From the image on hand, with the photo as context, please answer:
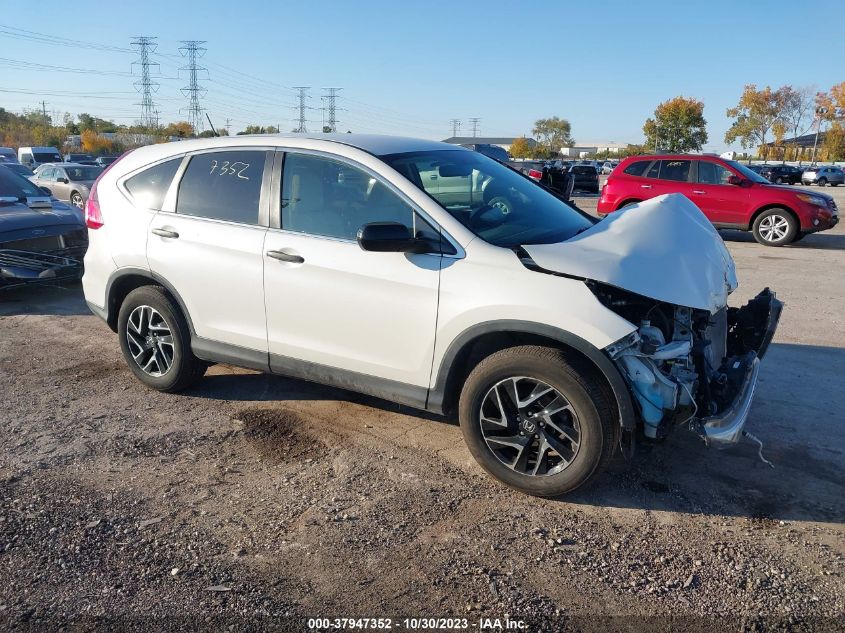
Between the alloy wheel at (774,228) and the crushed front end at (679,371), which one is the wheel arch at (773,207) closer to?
the alloy wheel at (774,228)

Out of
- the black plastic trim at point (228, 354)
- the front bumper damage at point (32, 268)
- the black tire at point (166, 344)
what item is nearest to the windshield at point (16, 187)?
the front bumper damage at point (32, 268)

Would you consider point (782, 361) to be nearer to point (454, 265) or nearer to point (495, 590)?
point (454, 265)

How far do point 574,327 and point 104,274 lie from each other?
11.7ft

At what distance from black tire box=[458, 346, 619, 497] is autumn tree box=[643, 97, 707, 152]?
79935mm

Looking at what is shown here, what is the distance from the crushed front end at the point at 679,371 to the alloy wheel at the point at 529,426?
365mm

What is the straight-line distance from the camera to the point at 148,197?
4969 millimetres

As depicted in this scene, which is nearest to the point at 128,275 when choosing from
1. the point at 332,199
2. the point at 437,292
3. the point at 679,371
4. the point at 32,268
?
the point at 332,199

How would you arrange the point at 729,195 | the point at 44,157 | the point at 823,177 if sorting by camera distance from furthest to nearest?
the point at 823,177
the point at 44,157
the point at 729,195

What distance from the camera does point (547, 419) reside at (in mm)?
3537

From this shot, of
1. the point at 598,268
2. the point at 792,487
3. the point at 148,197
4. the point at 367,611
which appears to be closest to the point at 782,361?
the point at 792,487

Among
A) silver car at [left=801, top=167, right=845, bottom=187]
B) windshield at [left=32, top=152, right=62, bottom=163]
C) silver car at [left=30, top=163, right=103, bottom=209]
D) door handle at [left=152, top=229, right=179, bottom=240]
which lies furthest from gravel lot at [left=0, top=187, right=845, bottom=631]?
silver car at [left=801, top=167, right=845, bottom=187]

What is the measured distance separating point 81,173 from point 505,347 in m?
20.3

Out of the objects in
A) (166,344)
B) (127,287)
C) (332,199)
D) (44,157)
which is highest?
(332,199)

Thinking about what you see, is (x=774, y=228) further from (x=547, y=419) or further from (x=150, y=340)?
(x=150, y=340)
